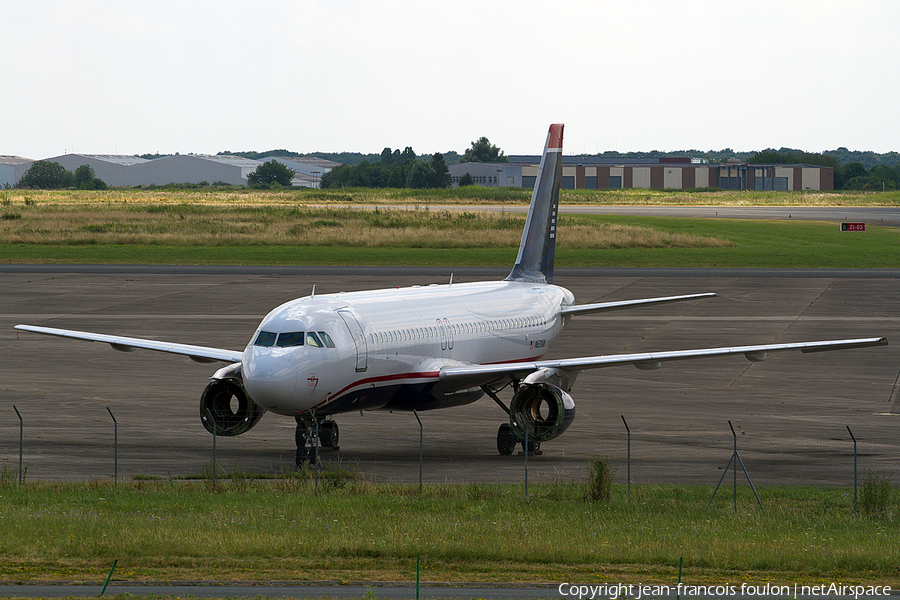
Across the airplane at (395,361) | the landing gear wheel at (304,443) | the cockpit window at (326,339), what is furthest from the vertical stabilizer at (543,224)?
the landing gear wheel at (304,443)

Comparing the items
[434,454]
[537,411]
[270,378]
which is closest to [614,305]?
[537,411]

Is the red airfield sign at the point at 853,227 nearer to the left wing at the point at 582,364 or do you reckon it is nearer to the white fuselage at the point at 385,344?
the white fuselage at the point at 385,344

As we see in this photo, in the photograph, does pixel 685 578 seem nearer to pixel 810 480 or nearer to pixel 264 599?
pixel 264 599

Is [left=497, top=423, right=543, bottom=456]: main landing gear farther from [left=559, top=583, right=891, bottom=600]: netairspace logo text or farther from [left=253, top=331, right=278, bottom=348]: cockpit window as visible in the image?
[left=559, top=583, right=891, bottom=600]: netairspace logo text

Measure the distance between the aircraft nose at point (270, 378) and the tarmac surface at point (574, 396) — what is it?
9.32ft

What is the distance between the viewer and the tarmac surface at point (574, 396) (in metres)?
30.1

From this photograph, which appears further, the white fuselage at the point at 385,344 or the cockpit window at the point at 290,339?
the cockpit window at the point at 290,339

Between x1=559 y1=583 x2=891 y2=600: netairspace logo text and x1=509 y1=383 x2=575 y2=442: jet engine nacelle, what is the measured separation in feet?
39.1

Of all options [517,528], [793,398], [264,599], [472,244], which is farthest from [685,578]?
[472,244]

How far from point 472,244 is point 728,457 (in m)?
78.9

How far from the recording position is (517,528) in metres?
21.4

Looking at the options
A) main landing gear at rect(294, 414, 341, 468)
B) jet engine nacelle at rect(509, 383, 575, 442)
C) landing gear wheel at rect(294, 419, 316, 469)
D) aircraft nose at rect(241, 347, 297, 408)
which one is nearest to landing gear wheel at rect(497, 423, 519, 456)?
jet engine nacelle at rect(509, 383, 575, 442)

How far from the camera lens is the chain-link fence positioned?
2852 cm

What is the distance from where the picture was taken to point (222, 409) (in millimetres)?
31234
